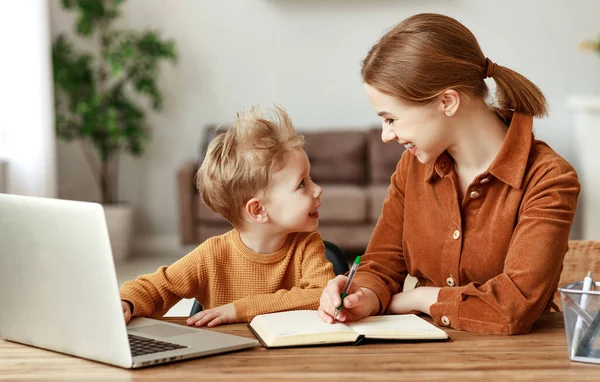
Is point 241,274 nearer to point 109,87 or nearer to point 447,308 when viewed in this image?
point 447,308

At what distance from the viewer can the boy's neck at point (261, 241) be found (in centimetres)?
163

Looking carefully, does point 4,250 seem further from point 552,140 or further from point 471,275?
point 552,140

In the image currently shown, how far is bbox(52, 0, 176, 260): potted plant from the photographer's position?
5.56m

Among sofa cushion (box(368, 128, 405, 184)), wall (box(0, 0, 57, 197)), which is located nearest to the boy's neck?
wall (box(0, 0, 57, 197))

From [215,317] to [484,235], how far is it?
53 centimetres

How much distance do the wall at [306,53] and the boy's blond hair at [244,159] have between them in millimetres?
4435

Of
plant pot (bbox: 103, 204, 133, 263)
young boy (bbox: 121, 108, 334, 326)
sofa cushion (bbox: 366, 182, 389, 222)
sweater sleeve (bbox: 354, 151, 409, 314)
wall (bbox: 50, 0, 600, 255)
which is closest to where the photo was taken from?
young boy (bbox: 121, 108, 334, 326)

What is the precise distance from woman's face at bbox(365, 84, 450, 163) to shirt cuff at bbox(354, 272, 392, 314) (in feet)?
0.84

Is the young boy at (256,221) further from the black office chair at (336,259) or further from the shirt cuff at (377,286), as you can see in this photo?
the black office chair at (336,259)

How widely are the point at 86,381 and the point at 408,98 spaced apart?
2.50 feet

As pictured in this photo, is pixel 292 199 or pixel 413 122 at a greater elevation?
pixel 413 122

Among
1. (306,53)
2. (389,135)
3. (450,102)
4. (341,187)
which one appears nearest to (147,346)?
(389,135)

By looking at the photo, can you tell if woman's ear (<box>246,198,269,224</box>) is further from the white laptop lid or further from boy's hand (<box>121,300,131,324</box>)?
the white laptop lid

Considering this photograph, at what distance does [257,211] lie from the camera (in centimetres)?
162
